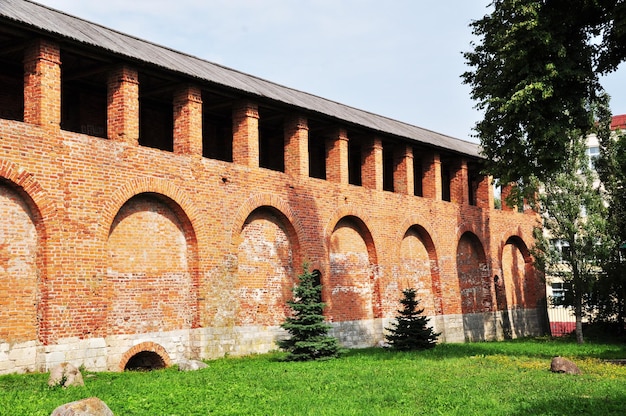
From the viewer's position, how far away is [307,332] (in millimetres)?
15953

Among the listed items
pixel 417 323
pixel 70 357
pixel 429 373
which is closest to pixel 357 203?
pixel 417 323

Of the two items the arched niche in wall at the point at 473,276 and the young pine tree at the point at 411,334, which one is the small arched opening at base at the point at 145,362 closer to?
the young pine tree at the point at 411,334

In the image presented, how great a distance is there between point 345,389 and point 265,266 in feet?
23.6

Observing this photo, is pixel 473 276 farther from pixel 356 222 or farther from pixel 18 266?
pixel 18 266

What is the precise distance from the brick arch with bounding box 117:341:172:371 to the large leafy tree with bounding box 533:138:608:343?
1593 cm

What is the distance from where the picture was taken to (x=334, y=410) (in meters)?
9.47

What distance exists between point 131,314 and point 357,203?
8885mm

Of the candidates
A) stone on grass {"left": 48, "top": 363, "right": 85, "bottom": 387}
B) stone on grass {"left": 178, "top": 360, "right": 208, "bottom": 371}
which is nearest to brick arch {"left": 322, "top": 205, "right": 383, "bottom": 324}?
stone on grass {"left": 178, "top": 360, "right": 208, "bottom": 371}

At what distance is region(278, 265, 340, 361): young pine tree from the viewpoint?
15.7 metres

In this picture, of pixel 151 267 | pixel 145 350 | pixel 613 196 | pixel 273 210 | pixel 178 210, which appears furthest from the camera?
pixel 613 196

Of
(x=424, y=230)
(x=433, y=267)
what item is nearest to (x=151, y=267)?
(x=424, y=230)

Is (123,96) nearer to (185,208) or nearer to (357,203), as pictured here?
(185,208)

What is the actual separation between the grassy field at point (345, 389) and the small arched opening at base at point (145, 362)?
0.92 meters

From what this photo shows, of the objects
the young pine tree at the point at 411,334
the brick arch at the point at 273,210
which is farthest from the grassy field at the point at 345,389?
the brick arch at the point at 273,210
